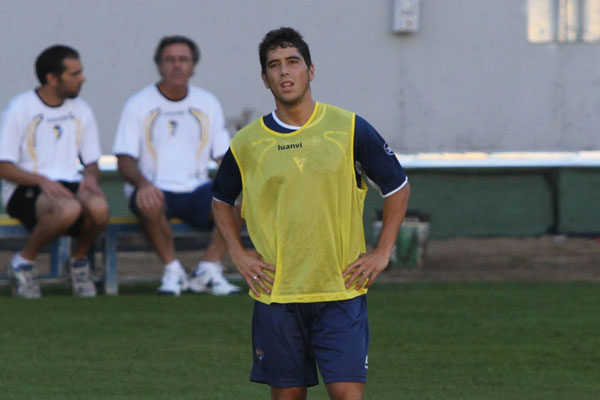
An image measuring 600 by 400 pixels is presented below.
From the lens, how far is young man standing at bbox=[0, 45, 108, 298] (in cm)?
804

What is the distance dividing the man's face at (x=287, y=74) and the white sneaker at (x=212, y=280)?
431cm

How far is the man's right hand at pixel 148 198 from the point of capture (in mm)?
8148

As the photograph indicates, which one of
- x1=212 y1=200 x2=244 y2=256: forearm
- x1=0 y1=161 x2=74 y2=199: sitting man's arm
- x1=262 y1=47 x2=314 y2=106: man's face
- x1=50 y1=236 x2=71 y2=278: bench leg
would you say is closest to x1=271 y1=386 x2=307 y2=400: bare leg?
x1=212 y1=200 x2=244 y2=256: forearm

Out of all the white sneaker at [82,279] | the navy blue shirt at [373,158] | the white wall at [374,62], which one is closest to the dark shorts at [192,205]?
the white sneaker at [82,279]

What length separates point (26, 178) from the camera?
26.5 ft

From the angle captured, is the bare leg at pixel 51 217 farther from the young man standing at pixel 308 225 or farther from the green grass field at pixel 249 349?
the young man standing at pixel 308 225

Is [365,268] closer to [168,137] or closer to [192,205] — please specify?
[192,205]

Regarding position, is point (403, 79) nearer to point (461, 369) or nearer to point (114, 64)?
point (114, 64)

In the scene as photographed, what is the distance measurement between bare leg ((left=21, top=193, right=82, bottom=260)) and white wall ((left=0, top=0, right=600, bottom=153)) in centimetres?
225

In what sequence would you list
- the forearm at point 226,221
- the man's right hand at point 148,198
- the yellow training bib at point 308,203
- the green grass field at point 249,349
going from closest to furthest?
the yellow training bib at point 308,203, the forearm at point 226,221, the green grass field at point 249,349, the man's right hand at point 148,198

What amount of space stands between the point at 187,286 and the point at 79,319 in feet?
4.50

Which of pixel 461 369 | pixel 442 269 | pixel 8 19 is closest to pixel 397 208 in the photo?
pixel 461 369

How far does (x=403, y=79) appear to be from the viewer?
10555 mm

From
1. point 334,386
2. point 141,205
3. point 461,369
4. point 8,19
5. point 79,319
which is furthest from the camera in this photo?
point 8,19
